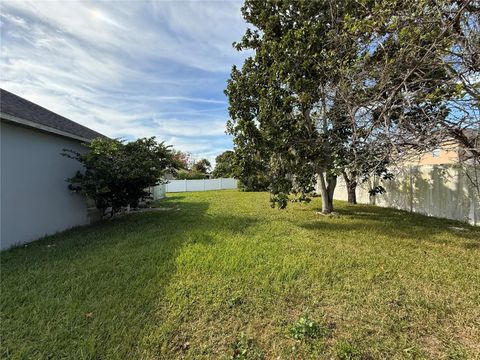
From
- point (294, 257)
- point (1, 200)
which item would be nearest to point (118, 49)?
point (1, 200)

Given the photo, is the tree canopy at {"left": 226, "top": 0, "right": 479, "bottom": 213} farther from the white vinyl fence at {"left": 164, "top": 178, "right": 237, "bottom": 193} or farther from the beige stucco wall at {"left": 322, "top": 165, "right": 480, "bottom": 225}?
the white vinyl fence at {"left": 164, "top": 178, "right": 237, "bottom": 193}

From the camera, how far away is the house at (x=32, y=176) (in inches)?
227

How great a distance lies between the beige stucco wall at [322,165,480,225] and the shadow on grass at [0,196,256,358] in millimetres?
6549

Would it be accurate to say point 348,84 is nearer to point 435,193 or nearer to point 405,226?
point 405,226

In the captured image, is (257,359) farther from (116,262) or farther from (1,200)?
(1,200)

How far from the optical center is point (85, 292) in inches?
142

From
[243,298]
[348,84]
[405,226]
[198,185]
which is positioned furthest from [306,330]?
[198,185]

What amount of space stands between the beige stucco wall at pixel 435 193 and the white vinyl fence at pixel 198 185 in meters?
20.7

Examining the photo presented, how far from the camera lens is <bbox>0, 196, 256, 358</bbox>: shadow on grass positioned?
2584 millimetres

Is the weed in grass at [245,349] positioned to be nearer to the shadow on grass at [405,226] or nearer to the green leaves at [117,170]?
the shadow on grass at [405,226]

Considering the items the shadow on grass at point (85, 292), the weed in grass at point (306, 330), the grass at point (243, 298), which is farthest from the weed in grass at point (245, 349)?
the shadow on grass at point (85, 292)

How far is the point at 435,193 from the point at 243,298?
357 inches

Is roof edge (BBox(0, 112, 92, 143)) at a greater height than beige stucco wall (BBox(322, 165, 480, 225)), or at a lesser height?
greater

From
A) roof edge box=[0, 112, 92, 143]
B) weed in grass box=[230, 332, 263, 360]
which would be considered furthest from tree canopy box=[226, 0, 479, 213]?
roof edge box=[0, 112, 92, 143]
